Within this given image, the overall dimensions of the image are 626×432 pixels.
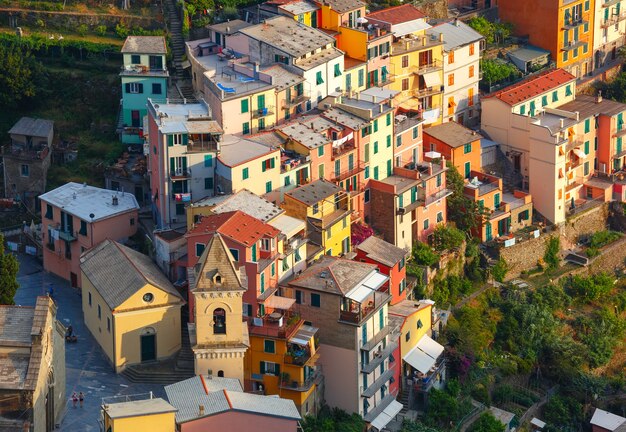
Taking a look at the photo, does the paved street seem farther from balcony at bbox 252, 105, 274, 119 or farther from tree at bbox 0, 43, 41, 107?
balcony at bbox 252, 105, 274, 119

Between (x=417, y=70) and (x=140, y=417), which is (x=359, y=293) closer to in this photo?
(x=140, y=417)

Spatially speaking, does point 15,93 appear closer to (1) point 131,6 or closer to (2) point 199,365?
(1) point 131,6

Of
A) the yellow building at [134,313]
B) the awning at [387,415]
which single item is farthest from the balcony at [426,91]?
the yellow building at [134,313]

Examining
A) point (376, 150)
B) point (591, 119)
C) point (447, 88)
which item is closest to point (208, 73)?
point (376, 150)

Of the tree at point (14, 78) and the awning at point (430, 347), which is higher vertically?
the tree at point (14, 78)

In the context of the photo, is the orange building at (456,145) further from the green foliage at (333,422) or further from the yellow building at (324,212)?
the green foliage at (333,422)

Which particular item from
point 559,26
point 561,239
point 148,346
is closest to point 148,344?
point 148,346
